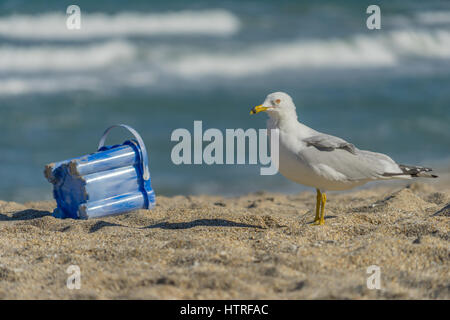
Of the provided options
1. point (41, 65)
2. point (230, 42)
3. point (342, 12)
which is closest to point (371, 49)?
point (342, 12)

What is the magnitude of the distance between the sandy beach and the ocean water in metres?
3.01

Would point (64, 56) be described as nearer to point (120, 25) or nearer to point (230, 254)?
point (120, 25)

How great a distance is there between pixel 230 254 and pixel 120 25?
1410 cm

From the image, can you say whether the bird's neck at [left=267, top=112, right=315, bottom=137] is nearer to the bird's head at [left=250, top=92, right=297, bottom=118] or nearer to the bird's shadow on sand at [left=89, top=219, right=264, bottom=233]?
the bird's head at [left=250, top=92, right=297, bottom=118]

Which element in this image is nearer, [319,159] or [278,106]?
[319,159]

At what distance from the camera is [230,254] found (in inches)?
144

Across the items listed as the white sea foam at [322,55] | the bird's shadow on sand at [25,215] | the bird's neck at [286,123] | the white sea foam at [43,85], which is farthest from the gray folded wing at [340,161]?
the white sea foam at [322,55]

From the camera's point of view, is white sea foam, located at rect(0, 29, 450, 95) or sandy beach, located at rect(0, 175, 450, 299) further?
white sea foam, located at rect(0, 29, 450, 95)

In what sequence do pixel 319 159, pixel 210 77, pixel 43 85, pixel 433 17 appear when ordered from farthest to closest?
pixel 433 17 → pixel 210 77 → pixel 43 85 → pixel 319 159

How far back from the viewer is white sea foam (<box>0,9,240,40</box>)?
1634cm

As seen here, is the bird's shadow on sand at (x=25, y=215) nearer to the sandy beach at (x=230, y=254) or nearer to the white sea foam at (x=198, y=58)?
the sandy beach at (x=230, y=254)

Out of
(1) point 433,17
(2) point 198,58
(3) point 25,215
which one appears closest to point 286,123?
(3) point 25,215

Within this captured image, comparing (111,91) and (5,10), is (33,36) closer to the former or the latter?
(5,10)

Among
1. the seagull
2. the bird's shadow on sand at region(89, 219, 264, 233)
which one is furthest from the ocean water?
the seagull
